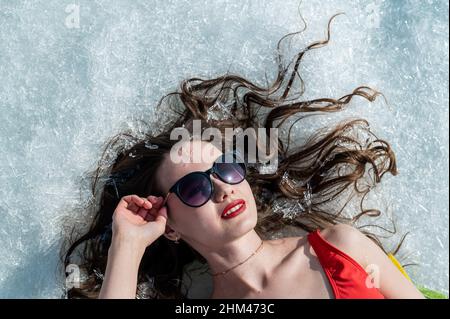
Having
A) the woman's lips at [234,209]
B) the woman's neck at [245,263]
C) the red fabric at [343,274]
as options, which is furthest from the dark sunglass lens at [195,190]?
the red fabric at [343,274]

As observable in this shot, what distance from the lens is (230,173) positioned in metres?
3.66

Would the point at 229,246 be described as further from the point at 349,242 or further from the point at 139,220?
the point at 349,242

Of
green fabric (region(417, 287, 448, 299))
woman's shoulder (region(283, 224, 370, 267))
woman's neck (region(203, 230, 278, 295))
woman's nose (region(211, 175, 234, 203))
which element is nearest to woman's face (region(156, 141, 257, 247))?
woman's nose (region(211, 175, 234, 203))

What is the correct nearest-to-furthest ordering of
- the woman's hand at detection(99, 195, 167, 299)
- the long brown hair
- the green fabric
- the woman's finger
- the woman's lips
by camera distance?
the woman's hand at detection(99, 195, 167, 299) → the woman's lips → the woman's finger → the long brown hair → the green fabric

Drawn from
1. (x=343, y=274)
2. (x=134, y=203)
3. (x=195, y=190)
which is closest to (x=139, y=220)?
(x=134, y=203)

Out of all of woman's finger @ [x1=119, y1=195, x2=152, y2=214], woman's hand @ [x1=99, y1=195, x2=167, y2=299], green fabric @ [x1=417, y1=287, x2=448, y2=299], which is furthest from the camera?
green fabric @ [x1=417, y1=287, x2=448, y2=299]

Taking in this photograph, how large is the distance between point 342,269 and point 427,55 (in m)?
1.71

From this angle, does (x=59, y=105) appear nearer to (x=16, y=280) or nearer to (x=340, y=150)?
(x=16, y=280)

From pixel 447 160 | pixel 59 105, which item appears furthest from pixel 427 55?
pixel 59 105

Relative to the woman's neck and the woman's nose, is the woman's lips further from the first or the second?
the woman's neck

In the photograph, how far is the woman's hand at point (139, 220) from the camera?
11.9 feet

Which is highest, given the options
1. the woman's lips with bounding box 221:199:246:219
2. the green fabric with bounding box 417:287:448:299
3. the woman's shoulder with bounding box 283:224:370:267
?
the woman's lips with bounding box 221:199:246:219

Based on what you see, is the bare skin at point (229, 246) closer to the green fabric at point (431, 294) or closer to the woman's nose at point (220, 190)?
the woman's nose at point (220, 190)

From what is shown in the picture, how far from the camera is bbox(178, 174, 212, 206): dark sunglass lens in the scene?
357 centimetres
